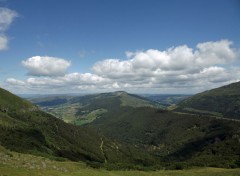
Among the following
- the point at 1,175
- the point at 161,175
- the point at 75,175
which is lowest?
the point at 161,175

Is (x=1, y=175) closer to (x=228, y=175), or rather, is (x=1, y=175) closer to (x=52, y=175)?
(x=52, y=175)

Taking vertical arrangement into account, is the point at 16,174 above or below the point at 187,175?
above

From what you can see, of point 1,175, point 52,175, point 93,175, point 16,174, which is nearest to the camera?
point 1,175

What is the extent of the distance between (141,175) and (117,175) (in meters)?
14.2

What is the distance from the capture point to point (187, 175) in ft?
472

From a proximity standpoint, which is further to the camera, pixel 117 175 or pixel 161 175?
pixel 161 175

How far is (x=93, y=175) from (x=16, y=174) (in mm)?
36598

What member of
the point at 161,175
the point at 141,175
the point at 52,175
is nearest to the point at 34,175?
the point at 52,175

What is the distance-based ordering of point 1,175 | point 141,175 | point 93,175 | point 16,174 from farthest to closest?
point 141,175 < point 93,175 < point 16,174 < point 1,175

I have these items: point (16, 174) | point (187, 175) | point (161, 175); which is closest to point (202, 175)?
point (187, 175)

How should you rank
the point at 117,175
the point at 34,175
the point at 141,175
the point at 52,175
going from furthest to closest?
1. the point at 141,175
2. the point at 117,175
3. the point at 52,175
4. the point at 34,175

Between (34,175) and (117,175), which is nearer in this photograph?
(34,175)

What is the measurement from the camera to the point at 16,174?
84438 millimetres

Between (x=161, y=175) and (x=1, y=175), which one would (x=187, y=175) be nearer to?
(x=161, y=175)
